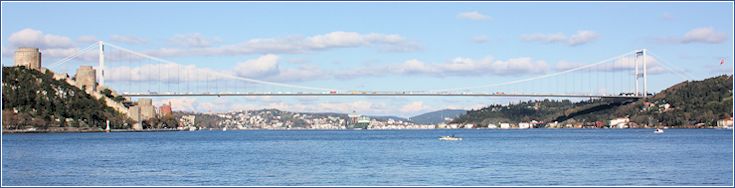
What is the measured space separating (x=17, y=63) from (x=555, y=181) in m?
99.1

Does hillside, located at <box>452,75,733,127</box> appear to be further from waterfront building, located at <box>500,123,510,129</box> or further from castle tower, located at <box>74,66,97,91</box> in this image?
castle tower, located at <box>74,66,97,91</box>

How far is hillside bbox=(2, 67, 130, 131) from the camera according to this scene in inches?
3762

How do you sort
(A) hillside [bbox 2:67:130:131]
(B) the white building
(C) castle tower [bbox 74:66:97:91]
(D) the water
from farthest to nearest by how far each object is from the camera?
(B) the white building → (C) castle tower [bbox 74:66:97:91] → (A) hillside [bbox 2:67:130:131] → (D) the water

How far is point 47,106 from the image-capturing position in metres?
101

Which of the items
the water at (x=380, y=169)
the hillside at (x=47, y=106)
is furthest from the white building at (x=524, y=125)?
the water at (x=380, y=169)

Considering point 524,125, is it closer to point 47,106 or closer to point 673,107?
point 673,107

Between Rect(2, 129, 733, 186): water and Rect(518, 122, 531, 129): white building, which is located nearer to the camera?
Rect(2, 129, 733, 186): water

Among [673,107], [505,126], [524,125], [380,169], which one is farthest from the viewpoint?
[505,126]

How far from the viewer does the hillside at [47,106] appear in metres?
95.6

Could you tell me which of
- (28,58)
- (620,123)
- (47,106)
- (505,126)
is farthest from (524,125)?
(47,106)

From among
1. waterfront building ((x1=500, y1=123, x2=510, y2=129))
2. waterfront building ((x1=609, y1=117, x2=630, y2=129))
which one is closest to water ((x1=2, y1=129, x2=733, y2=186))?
waterfront building ((x1=609, y1=117, x2=630, y2=129))

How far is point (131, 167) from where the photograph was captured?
105 ft

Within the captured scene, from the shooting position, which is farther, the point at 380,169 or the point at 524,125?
the point at 524,125

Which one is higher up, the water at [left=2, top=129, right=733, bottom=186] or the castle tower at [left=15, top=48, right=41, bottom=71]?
the castle tower at [left=15, top=48, right=41, bottom=71]
